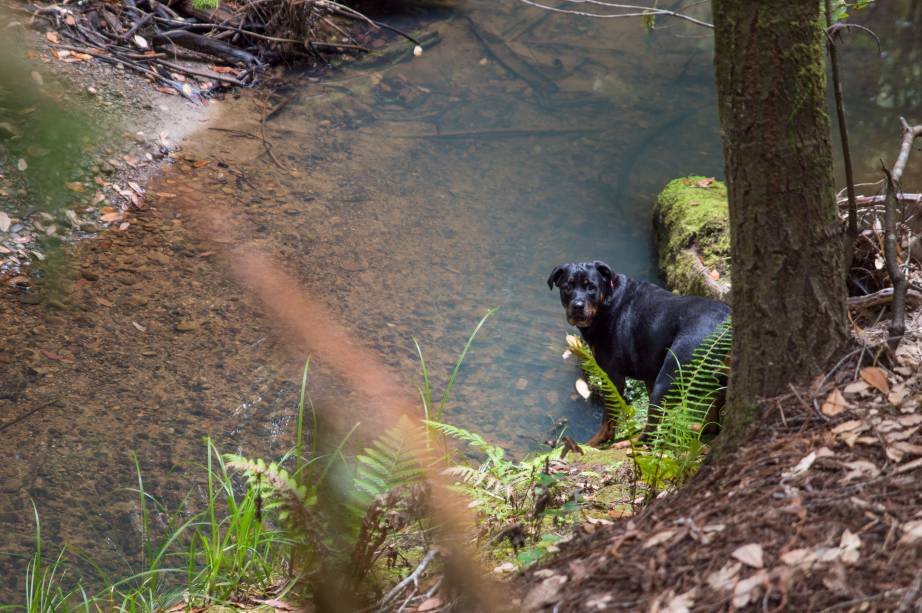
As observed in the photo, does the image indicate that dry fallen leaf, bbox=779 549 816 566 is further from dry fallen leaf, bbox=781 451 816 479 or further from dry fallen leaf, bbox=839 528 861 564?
dry fallen leaf, bbox=781 451 816 479

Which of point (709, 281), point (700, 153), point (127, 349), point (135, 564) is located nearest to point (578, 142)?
point (700, 153)

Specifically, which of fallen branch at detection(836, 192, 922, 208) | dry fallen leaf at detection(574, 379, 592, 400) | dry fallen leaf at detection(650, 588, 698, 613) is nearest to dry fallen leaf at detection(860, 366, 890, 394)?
dry fallen leaf at detection(650, 588, 698, 613)

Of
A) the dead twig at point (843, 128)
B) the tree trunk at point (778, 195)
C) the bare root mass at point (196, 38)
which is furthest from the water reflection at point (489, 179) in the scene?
the tree trunk at point (778, 195)

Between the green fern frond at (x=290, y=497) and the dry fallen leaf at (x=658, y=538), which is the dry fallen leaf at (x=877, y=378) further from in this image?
the green fern frond at (x=290, y=497)

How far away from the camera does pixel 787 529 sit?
2316 mm

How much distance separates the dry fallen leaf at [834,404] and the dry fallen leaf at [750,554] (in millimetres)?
694

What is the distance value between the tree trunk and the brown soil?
145 millimetres

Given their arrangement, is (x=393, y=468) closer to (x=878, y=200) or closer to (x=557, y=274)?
(x=557, y=274)

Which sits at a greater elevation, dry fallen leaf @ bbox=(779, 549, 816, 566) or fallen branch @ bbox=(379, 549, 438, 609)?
dry fallen leaf @ bbox=(779, 549, 816, 566)

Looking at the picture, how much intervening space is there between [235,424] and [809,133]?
407cm

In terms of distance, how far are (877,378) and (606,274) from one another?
10.9 feet

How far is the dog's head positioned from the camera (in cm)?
593

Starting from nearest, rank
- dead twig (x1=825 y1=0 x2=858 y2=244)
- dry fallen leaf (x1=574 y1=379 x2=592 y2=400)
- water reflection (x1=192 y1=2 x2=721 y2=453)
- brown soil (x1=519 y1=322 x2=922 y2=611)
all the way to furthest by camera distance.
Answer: brown soil (x1=519 y1=322 x2=922 y2=611) → dead twig (x1=825 y1=0 x2=858 y2=244) → dry fallen leaf (x1=574 y1=379 x2=592 y2=400) → water reflection (x1=192 y1=2 x2=721 y2=453)

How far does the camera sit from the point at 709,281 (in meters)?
6.32
